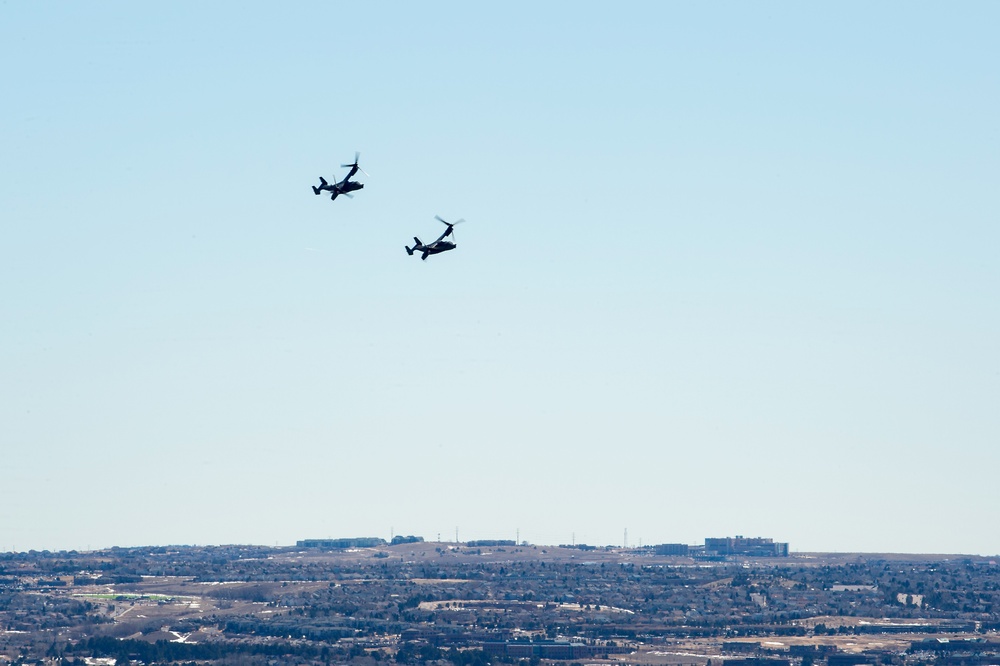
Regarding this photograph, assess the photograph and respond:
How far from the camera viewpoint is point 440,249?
15700cm

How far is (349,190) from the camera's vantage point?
151375 mm

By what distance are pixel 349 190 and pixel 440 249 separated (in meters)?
10.4
